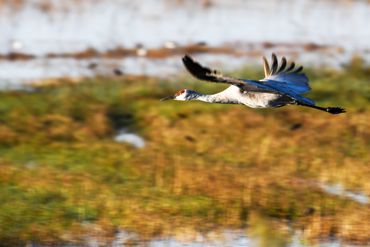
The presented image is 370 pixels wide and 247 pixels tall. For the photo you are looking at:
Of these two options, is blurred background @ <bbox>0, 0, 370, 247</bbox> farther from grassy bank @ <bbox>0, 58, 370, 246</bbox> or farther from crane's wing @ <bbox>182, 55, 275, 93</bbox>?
crane's wing @ <bbox>182, 55, 275, 93</bbox>

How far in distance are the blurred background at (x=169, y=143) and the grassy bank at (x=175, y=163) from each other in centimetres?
2

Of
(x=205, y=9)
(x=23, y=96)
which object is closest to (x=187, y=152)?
(x=23, y=96)

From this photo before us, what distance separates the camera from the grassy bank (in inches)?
401

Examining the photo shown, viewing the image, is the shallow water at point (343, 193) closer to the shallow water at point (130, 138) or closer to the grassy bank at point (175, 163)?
the grassy bank at point (175, 163)

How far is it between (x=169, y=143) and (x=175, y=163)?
94 cm

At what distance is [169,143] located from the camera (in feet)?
41.4

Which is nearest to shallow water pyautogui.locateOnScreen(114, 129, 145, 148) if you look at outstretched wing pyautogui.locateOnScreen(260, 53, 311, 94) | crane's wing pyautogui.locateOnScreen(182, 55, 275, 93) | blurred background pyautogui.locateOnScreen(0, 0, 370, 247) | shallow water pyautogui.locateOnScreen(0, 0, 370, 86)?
blurred background pyautogui.locateOnScreen(0, 0, 370, 247)

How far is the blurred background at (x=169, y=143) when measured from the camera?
1013 cm

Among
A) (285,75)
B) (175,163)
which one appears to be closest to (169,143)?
(175,163)

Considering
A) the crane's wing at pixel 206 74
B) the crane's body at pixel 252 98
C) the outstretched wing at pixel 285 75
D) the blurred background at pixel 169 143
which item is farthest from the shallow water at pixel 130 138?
the crane's wing at pixel 206 74

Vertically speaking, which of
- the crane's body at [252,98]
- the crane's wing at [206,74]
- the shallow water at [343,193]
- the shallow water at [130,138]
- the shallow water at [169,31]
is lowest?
the shallow water at [343,193]

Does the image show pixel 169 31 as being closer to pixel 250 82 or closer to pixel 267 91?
pixel 267 91

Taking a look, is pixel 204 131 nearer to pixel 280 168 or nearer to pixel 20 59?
pixel 280 168

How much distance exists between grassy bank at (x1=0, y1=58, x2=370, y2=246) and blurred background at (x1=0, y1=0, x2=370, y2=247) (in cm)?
2
